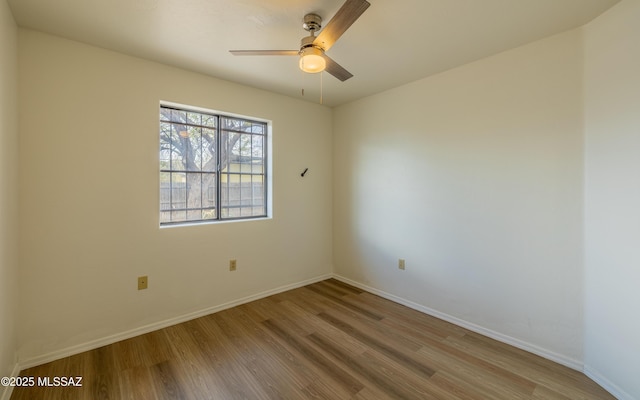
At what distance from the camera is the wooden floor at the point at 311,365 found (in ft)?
5.58

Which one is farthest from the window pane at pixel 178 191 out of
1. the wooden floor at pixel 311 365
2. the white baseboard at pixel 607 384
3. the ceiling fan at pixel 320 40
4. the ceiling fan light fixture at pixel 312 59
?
the white baseboard at pixel 607 384

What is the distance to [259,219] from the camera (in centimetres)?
313

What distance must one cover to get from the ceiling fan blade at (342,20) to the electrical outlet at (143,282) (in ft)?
7.84

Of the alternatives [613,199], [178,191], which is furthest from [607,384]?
[178,191]

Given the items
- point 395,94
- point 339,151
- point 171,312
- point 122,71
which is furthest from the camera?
point 339,151

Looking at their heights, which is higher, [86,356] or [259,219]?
[259,219]

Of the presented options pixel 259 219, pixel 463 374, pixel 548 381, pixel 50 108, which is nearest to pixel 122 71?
pixel 50 108

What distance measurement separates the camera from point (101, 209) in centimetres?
218

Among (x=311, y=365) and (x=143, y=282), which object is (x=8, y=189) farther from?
(x=311, y=365)

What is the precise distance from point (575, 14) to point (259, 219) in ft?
10.2

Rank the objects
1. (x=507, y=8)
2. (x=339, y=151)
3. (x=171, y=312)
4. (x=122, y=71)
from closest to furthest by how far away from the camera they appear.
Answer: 1. (x=507, y=8)
2. (x=122, y=71)
3. (x=171, y=312)
4. (x=339, y=151)

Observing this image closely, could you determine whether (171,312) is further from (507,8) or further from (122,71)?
(507,8)

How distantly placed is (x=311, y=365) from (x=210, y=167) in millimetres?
2131

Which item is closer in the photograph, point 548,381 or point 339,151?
point 548,381
